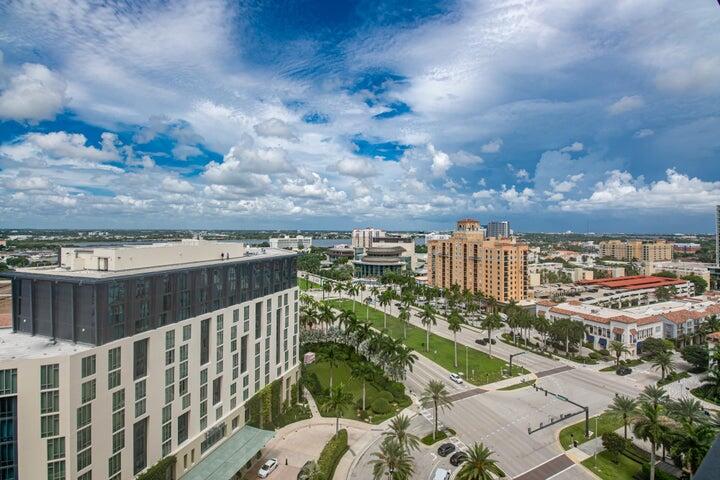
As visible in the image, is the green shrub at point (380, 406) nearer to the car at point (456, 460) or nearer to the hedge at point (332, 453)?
the hedge at point (332, 453)

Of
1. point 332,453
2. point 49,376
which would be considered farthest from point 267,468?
point 49,376

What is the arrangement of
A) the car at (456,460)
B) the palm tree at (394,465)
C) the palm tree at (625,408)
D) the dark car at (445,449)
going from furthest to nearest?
the dark car at (445,449), the palm tree at (625,408), the car at (456,460), the palm tree at (394,465)

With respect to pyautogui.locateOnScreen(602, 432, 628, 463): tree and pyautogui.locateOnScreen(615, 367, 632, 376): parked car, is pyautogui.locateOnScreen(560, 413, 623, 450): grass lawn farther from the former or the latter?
pyautogui.locateOnScreen(615, 367, 632, 376): parked car

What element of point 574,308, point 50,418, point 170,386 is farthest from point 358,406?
point 574,308

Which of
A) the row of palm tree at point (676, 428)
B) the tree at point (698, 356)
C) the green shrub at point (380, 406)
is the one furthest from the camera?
the tree at point (698, 356)

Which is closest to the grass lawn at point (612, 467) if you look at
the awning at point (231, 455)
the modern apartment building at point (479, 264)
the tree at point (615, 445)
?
the tree at point (615, 445)

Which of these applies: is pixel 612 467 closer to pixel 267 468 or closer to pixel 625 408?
pixel 625 408
